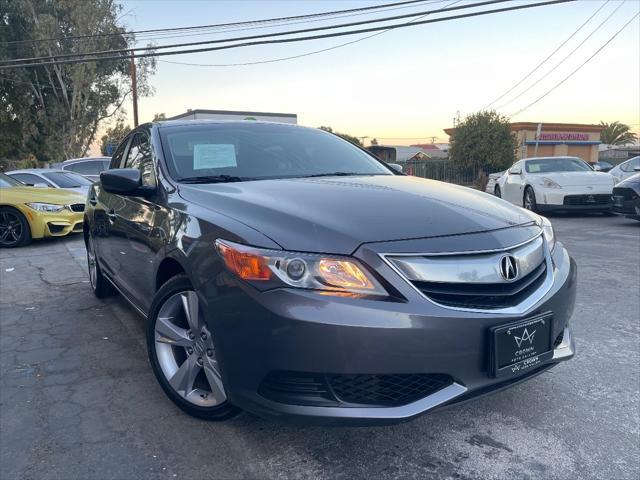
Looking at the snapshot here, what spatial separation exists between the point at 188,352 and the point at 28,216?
6977 millimetres

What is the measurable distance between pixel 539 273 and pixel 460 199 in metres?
0.57

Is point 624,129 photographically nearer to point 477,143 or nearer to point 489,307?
point 477,143

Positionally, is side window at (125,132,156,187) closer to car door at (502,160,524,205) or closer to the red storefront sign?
car door at (502,160,524,205)

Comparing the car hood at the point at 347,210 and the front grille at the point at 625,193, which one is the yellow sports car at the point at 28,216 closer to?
the car hood at the point at 347,210

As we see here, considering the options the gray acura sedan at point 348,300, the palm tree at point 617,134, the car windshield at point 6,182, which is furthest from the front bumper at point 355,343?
the palm tree at point 617,134

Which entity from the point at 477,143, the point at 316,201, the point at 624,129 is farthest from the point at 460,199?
the point at 624,129

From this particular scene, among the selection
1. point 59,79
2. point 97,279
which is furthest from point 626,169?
point 59,79

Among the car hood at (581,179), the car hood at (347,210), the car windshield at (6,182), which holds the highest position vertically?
the car hood at (347,210)

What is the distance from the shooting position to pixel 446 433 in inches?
98.2

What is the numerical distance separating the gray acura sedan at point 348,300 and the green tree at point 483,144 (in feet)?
87.6

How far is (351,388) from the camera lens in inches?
79.0

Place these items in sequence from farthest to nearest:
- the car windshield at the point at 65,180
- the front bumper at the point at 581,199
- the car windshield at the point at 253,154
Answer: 1. the car windshield at the point at 65,180
2. the front bumper at the point at 581,199
3. the car windshield at the point at 253,154

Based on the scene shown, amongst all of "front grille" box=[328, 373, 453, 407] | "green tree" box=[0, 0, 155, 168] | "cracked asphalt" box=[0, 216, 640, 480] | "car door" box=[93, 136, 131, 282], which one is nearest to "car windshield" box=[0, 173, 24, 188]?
"car door" box=[93, 136, 131, 282]

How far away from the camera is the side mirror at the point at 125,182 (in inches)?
119
